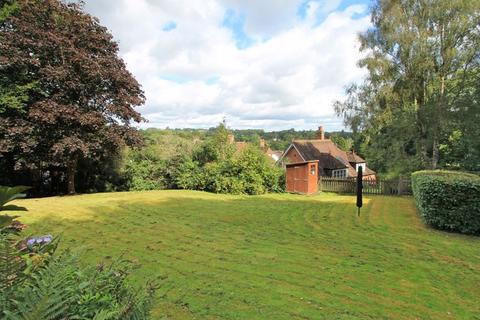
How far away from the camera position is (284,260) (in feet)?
18.6

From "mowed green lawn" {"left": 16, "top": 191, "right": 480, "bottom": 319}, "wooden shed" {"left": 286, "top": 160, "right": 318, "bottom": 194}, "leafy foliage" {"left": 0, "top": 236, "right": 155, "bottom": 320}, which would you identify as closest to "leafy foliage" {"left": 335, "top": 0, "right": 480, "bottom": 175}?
"wooden shed" {"left": 286, "top": 160, "right": 318, "bottom": 194}

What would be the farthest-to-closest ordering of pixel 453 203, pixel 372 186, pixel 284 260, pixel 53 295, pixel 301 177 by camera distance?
pixel 372 186, pixel 301 177, pixel 453 203, pixel 284 260, pixel 53 295

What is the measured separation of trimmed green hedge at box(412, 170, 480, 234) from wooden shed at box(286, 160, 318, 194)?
392 inches

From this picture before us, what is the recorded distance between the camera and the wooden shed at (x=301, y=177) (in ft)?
61.7

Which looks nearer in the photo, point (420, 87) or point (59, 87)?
point (59, 87)

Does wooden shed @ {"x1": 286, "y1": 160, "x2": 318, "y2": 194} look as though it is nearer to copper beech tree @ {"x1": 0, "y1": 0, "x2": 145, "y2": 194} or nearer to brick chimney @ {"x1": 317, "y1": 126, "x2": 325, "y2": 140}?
copper beech tree @ {"x1": 0, "y1": 0, "x2": 145, "y2": 194}

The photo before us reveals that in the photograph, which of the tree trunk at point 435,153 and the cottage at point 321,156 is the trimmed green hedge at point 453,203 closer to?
the tree trunk at point 435,153

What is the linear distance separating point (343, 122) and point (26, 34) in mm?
17921

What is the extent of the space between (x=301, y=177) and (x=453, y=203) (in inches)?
427

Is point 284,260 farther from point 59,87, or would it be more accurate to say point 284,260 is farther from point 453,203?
point 59,87

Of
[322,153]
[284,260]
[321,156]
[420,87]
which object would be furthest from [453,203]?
[322,153]

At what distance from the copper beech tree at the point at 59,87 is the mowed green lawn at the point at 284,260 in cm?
406

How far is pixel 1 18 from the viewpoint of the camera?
313 centimetres

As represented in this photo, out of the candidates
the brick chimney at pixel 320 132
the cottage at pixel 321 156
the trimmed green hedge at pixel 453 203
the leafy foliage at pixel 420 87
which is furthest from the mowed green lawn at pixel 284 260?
the brick chimney at pixel 320 132
